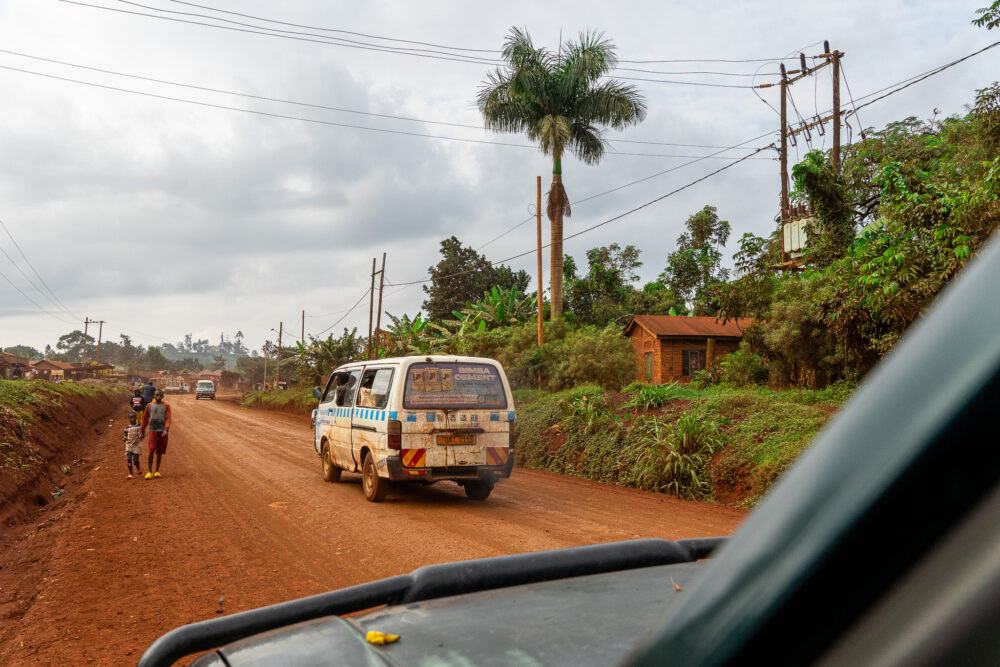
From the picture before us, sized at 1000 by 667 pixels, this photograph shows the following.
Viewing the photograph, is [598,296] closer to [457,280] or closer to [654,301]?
[654,301]

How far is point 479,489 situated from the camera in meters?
10.3

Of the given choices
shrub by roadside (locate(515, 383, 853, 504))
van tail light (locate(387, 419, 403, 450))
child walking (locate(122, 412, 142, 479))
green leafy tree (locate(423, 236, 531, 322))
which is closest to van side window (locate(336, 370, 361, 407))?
van tail light (locate(387, 419, 403, 450))

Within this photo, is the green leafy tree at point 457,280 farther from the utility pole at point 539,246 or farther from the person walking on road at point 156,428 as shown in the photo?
the person walking on road at point 156,428

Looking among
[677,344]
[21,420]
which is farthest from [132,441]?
[677,344]

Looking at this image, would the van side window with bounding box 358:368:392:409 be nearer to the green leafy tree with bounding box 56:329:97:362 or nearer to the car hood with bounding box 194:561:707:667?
the car hood with bounding box 194:561:707:667

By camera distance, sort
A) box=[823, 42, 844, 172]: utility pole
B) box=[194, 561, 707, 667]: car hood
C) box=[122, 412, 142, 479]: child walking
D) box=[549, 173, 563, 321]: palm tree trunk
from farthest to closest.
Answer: box=[549, 173, 563, 321]: palm tree trunk
box=[823, 42, 844, 172]: utility pole
box=[122, 412, 142, 479]: child walking
box=[194, 561, 707, 667]: car hood

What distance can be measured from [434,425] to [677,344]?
24.7 metres

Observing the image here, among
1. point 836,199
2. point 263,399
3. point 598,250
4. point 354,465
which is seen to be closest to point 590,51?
point 836,199

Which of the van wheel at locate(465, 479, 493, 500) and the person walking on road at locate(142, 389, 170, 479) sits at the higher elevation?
the person walking on road at locate(142, 389, 170, 479)

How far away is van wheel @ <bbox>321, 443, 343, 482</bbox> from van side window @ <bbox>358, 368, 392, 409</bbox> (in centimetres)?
181

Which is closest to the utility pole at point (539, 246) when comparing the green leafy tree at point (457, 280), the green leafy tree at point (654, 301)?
the green leafy tree at point (654, 301)

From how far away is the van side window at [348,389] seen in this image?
11.2 meters

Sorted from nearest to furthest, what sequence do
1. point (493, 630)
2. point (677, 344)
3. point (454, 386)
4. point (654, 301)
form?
point (493, 630) → point (454, 386) → point (677, 344) → point (654, 301)

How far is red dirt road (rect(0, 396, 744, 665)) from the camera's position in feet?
17.4
